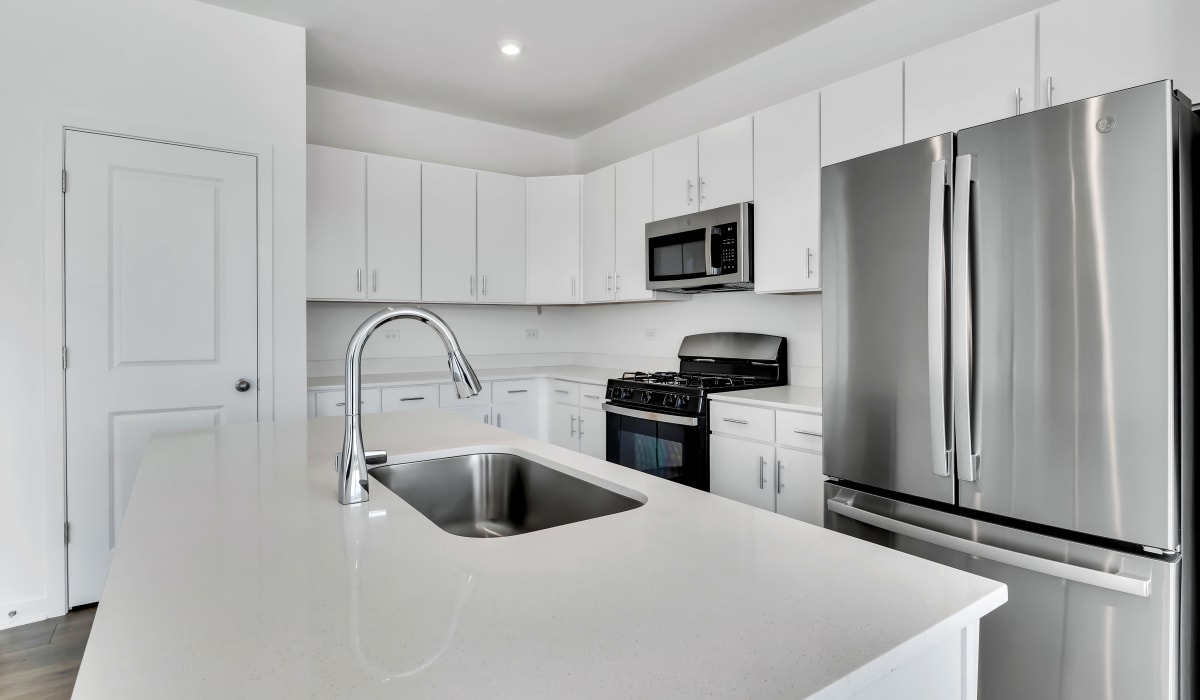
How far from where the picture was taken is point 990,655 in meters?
1.62

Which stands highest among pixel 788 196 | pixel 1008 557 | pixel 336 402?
pixel 788 196

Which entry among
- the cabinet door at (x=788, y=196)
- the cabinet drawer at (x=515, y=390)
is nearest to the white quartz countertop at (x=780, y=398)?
the cabinet door at (x=788, y=196)

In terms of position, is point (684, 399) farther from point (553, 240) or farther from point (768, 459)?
point (553, 240)

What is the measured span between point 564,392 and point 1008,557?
289 cm

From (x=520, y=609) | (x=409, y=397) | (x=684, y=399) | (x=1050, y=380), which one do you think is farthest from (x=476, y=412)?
(x=520, y=609)

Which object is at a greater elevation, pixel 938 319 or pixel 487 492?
pixel 938 319

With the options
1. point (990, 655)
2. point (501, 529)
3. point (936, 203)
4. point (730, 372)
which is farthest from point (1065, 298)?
point (730, 372)

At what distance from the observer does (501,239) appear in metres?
4.37

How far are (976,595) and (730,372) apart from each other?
2.85 metres

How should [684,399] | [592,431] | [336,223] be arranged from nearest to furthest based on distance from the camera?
[684,399]
[336,223]
[592,431]

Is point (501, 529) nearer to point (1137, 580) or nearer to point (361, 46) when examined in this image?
point (1137, 580)

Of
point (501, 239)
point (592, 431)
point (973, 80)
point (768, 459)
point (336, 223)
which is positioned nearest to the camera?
point (973, 80)

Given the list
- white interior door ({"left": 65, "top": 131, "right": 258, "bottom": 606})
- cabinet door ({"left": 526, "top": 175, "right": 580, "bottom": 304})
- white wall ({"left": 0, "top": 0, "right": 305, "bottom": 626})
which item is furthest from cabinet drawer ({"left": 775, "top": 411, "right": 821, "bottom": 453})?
white wall ({"left": 0, "top": 0, "right": 305, "bottom": 626})

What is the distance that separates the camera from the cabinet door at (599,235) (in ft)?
13.5
